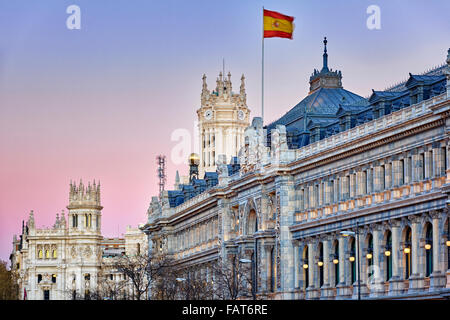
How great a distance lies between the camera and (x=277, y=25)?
114 metres

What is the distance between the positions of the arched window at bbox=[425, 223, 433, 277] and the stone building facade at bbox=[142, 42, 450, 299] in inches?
2.7

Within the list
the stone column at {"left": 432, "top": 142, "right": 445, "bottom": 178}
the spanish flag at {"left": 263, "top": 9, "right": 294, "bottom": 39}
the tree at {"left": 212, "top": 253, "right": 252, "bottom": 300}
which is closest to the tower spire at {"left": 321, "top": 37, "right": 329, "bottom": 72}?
the spanish flag at {"left": 263, "top": 9, "right": 294, "bottom": 39}

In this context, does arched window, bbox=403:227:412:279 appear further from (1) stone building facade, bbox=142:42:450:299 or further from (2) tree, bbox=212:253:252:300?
(2) tree, bbox=212:253:252:300

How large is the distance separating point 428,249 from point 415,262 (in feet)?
5.71

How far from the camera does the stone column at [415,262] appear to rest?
85.5 meters

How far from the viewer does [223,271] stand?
128750mm

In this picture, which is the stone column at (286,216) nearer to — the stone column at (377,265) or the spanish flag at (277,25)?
the spanish flag at (277,25)

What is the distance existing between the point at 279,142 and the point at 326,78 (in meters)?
19.4

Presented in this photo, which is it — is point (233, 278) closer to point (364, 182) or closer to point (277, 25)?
point (277, 25)

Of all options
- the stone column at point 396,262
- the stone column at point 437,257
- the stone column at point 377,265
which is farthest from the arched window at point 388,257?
the stone column at point 437,257

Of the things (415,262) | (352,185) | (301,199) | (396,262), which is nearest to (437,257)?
(415,262)

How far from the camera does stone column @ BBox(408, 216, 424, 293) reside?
85519 mm
